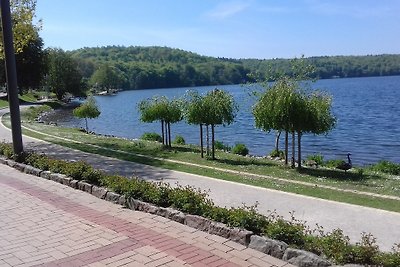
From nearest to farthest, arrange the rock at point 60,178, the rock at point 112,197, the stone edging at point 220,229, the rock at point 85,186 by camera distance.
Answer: the stone edging at point 220,229 < the rock at point 112,197 < the rock at point 85,186 < the rock at point 60,178

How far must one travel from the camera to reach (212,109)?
63.6ft

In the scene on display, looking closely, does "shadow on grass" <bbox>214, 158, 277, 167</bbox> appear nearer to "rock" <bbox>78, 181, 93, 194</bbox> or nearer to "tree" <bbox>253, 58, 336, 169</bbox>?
"tree" <bbox>253, 58, 336, 169</bbox>

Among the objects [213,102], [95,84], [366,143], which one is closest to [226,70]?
[95,84]

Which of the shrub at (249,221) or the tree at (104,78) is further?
the tree at (104,78)

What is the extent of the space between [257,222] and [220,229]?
2.13ft

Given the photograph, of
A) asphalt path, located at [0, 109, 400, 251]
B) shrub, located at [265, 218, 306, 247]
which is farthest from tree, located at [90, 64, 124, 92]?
shrub, located at [265, 218, 306, 247]

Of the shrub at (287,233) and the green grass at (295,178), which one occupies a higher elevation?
the shrub at (287,233)

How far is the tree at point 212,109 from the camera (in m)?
19.4

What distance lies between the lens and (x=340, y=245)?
6.05 metres

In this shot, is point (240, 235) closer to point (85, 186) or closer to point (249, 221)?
point (249, 221)

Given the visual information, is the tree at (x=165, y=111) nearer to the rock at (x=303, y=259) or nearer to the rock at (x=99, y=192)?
the rock at (x=99, y=192)

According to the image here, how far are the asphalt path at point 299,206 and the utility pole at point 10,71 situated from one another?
273 centimetres

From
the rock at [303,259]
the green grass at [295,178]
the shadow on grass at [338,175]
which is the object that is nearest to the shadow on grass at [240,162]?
the green grass at [295,178]

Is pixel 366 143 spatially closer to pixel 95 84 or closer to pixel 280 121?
pixel 280 121
